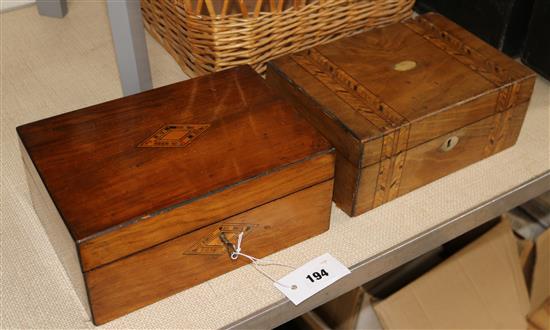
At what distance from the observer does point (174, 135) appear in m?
0.71

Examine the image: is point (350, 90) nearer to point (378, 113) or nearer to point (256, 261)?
point (378, 113)

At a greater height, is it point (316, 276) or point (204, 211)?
point (204, 211)

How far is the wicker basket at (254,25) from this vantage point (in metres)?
0.84

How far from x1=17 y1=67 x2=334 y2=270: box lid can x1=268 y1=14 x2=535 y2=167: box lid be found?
1.7 inches

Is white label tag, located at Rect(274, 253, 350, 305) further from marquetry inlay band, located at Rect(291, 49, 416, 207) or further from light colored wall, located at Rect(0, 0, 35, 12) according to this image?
light colored wall, located at Rect(0, 0, 35, 12)

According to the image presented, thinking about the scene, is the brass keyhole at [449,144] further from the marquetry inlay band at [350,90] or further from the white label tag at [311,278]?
the white label tag at [311,278]

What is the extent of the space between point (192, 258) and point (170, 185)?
77mm

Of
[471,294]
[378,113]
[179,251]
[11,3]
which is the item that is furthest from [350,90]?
[11,3]

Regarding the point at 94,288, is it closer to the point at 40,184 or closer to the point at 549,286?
the point at 40,184

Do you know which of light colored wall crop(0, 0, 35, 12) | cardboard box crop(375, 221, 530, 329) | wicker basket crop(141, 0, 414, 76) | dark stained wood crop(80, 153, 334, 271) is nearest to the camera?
dark stained wood crop(80, 153, 334, 271)

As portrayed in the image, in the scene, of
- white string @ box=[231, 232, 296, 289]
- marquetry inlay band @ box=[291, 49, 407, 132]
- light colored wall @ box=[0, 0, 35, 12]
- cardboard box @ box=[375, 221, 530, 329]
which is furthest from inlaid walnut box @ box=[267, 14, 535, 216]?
light colored wall @ box=[0, 0, 35, 12]

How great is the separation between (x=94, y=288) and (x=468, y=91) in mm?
447

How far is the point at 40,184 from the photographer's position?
27.0 inches

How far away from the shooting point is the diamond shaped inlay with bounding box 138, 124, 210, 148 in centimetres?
70
